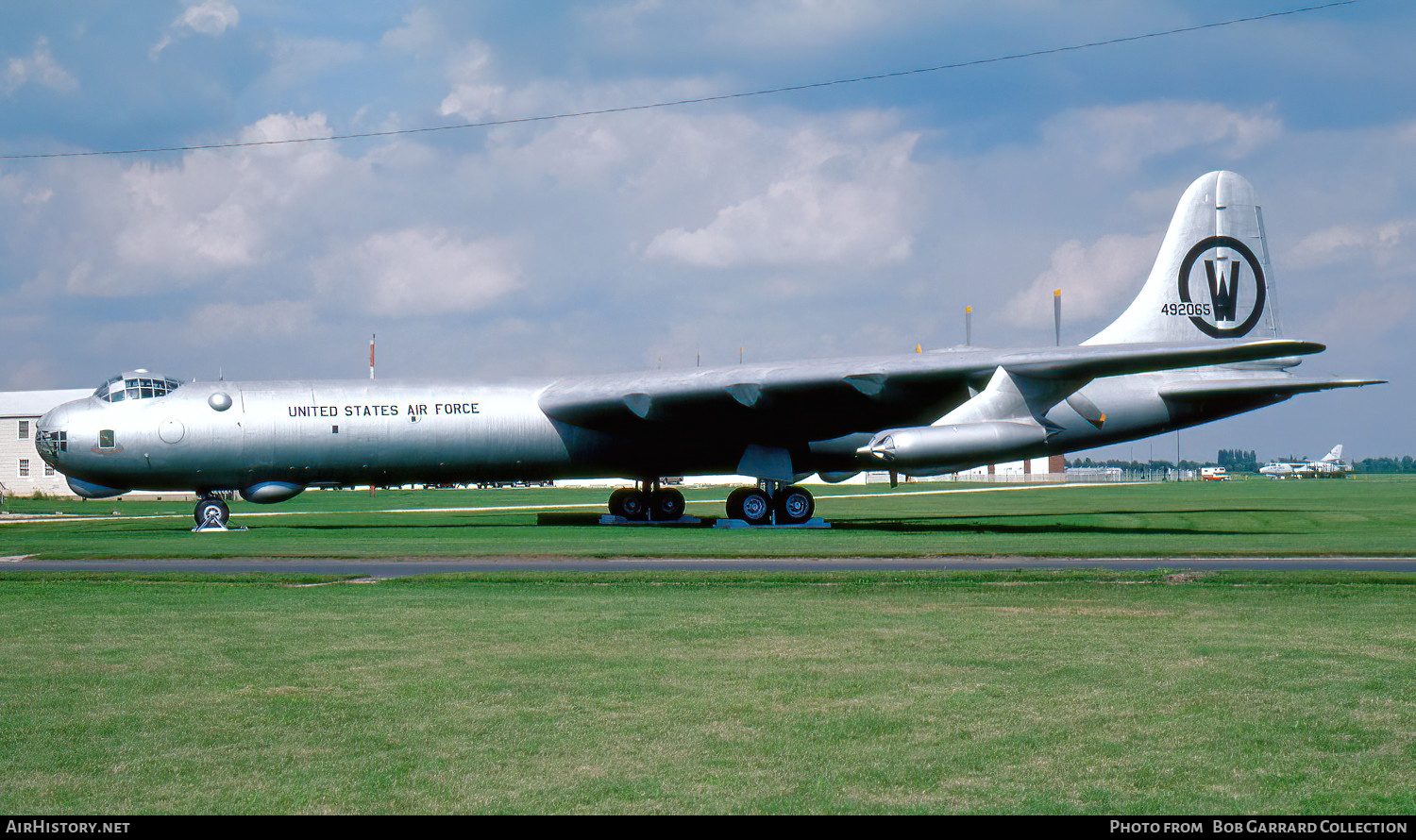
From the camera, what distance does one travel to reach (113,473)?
94.6ft

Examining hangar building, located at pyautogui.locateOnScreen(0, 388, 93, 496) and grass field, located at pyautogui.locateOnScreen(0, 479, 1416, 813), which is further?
hangar building, located at pyautogui.locateOnScreen(0, 388, 93, 496)

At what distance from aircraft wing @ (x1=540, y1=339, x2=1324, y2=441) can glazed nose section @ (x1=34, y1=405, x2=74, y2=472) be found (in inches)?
466

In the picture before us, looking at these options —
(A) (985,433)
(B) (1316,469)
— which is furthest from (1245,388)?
(B) (1316,469)

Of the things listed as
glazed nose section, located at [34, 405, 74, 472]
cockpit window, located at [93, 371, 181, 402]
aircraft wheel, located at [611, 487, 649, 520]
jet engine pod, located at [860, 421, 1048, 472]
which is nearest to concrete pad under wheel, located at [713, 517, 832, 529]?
aircraft wheel, located at [611, 487, 649, 520]

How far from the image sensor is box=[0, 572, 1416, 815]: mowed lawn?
217 inches

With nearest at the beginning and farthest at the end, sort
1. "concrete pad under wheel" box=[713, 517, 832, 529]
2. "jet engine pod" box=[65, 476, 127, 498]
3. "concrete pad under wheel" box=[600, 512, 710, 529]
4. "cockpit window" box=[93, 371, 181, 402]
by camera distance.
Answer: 1. "cockpit window" box=[93, 371, 181, 402]
2. "concrete pad under wheel" box=[713, 517, 832, 529]
3. "jet engine pod" box=[65, 476, 127, 498]
4. "concrete pad under wheel" box=[600, 512, 710, 529]

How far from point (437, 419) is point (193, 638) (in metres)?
20.7

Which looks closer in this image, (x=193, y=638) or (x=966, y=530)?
(x=193, y=638)

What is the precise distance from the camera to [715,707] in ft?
24.0

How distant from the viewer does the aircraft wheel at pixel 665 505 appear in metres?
34.3

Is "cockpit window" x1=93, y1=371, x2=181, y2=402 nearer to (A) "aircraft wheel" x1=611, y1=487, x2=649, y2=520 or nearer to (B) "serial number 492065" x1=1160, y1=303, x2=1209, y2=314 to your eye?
(A) "aircraft wheel" x1=611, y1=487, x2=649, y2=520
